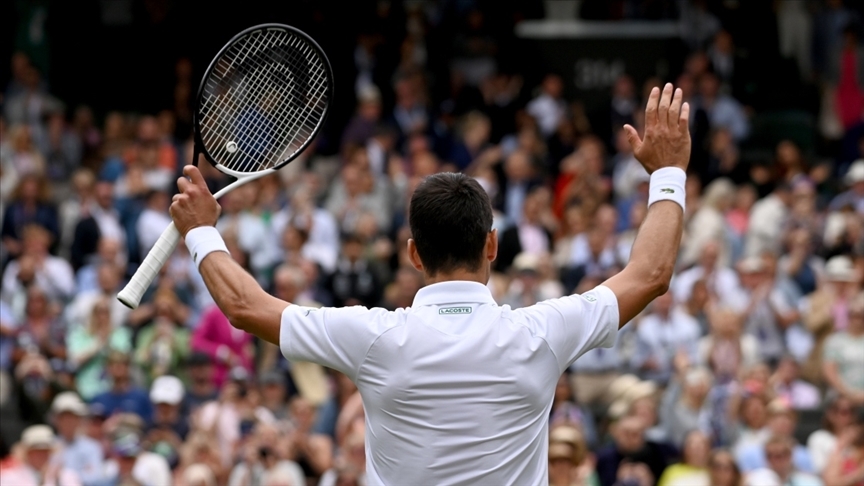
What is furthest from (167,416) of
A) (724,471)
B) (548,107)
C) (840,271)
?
(548,107)

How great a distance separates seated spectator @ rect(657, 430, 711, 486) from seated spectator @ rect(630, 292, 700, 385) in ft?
6.08

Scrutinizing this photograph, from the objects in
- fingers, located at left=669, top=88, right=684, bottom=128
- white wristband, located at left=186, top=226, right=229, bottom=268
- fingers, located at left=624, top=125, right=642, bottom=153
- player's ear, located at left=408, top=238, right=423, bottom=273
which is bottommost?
player's ear, located at left=408, top=238, right=423, bottom=273

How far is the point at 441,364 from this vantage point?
3805 millimetres

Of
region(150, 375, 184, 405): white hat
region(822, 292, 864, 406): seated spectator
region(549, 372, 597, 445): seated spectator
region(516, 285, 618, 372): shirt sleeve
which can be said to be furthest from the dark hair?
region(822, 292, 864, 406): seated spectator

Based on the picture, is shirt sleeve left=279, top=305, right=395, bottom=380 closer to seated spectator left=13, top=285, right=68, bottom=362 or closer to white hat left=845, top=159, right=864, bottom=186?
seated spectator left=13, top=285, right=68, bottom=362

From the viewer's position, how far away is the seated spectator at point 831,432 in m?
11.4

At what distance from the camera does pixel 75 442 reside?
11.0m

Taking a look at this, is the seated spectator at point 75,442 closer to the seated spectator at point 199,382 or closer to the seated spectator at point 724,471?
the seated spectator at point 199,382

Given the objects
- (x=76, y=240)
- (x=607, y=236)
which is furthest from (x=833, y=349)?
(x=76, y=240)

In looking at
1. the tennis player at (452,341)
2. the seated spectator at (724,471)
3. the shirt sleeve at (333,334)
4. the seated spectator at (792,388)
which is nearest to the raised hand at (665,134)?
the tennis player at (452,341)

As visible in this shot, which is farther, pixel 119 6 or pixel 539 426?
pixel 119 6

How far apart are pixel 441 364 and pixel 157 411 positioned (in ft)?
26.3

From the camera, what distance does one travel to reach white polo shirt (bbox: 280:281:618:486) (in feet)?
12.5

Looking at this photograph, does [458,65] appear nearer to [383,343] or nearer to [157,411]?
[157,411]
